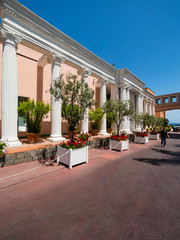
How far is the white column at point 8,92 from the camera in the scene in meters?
5.83

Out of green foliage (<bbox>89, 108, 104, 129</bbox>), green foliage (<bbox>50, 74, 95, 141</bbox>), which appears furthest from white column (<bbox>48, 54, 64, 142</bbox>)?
green foliage (<bbox>89, 108, 104, 129</bbox>)

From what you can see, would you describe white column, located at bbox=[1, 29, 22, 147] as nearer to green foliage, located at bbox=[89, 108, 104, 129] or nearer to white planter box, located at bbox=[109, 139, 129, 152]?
white planter box, located at bbox=[109, 139, 129, 152]

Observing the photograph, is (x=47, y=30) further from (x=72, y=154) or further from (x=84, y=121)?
(x=72, y=154)

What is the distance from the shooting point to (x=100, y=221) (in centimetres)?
214

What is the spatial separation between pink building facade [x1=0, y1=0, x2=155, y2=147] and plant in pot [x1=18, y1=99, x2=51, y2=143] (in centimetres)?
70

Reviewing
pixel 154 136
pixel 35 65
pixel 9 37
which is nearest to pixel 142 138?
pixel 154 136

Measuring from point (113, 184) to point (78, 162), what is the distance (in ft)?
6.77

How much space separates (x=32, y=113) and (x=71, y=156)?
4.26 m

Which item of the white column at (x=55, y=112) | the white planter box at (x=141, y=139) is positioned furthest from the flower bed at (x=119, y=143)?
the white planter box at (x=141, y=139)

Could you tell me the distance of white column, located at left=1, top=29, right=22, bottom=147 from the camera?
5.83 metres

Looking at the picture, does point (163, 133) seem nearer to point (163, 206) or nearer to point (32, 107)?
point (163, 206)

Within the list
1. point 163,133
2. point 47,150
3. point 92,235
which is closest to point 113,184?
point 92,235

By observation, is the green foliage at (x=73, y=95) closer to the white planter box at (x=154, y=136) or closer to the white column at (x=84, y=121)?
the white column at (x=84, y=121)

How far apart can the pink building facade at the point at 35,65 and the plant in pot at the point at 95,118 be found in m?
0.66
